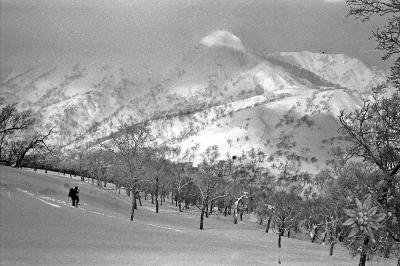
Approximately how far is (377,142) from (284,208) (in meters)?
81.0

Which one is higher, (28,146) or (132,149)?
(132,149)

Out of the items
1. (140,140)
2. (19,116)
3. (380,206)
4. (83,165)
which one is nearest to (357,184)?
(380,206)

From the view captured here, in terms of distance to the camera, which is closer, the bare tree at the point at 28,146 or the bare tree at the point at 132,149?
the bare tree at the point at 28,146

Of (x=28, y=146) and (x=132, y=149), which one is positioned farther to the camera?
(x=132, y=149)

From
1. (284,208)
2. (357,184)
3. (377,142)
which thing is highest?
(377,142)

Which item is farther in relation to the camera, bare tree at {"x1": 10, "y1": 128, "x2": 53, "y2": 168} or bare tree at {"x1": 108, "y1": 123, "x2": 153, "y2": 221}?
bare tree at {"x1": 108, "y1": 123, "x2": 153, "y2": 221}

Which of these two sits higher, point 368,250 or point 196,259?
point 368,250

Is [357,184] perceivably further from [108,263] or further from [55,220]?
[55,220]

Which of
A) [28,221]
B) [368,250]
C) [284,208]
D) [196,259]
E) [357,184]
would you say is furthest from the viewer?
[284,208]

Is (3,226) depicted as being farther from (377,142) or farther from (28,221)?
(377,142)

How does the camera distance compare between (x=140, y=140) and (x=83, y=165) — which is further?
(x=83, y=165)

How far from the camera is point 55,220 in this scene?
722 inches

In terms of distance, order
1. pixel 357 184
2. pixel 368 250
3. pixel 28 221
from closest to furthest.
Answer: pixel 368 250 → pixel 28 221 → pixel 357 184

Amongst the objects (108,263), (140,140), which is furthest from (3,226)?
(140,140)
